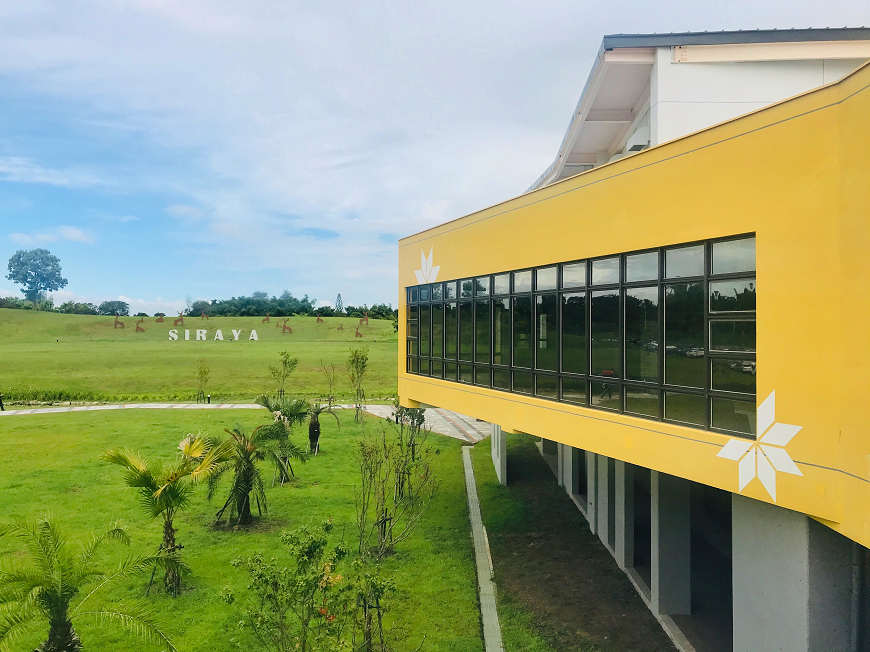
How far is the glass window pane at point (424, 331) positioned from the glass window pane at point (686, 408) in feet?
26.8

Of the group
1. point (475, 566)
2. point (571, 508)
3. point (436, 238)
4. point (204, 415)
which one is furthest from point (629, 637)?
point (204, 415)

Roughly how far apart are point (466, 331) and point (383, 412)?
25.5 metres

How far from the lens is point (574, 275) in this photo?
9.80 m

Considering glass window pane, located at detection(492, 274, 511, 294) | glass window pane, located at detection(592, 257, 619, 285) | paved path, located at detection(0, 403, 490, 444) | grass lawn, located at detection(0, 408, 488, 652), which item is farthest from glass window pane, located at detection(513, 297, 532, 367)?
paved path, located at detection(0, 403, 490, 444)

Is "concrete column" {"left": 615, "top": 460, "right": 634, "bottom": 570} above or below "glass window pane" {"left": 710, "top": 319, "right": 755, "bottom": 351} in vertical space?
below

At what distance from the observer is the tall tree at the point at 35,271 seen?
11975 cm

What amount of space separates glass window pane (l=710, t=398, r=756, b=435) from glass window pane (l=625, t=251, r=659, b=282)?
1.96 m

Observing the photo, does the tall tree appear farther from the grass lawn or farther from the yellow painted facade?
the yellow painted facade

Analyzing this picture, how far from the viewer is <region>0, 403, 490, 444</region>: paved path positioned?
32469mm

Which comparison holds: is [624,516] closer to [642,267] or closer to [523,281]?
[523,281]

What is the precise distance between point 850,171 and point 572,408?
541cm

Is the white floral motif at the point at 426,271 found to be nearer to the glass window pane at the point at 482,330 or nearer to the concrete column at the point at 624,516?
the glass window pane at the point at 482,330

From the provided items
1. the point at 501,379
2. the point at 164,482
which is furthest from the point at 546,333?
the point at 164,482

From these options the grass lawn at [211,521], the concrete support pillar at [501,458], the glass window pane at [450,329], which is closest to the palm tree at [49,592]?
the grass lawn at [211,521]
